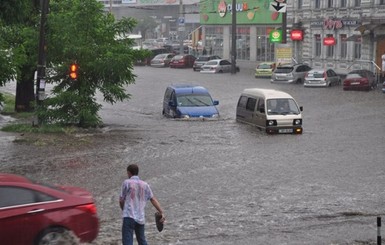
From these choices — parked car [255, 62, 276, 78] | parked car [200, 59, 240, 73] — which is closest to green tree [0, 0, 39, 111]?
parked car [255, 62, 276, 78]

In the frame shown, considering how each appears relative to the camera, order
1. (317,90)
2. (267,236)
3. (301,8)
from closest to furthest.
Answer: (267,236)
(317,90)
(301,8)

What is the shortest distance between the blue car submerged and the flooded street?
0.50m

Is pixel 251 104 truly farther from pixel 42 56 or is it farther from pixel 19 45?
pixel 19 45

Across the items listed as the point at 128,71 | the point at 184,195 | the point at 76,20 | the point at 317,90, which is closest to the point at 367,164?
the point at 184,195

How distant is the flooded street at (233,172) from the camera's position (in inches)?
510

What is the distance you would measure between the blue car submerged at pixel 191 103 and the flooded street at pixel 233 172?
503 mm

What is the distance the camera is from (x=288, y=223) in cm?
1346

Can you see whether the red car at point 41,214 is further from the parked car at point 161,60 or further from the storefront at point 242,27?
the parked car at point 161,60

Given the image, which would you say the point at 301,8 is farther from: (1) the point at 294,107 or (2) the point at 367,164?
(2) the point at 367,164

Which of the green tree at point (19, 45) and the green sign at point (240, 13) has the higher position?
the green sign at point (240, 13)

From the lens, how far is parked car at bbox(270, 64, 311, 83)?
53062 millimetres

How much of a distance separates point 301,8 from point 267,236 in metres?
55.0

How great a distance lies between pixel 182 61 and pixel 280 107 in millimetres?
45524

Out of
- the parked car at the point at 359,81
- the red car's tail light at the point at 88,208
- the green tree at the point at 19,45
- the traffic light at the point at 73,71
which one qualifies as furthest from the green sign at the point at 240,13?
the red car's tail light at the point at 88,208
